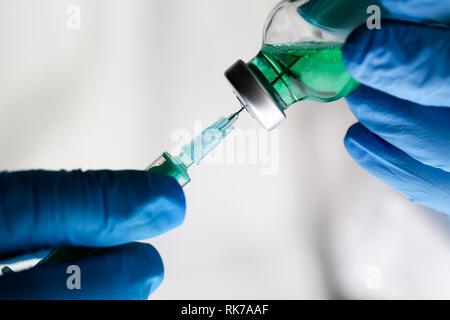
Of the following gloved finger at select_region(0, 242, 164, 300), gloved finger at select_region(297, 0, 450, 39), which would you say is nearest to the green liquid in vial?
gloved finger at select_region(297, 0, 450, 39)

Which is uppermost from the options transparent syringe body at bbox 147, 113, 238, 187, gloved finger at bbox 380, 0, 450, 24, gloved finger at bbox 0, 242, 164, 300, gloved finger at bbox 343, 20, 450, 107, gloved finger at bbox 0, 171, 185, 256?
gloved finger at bbox 380, 0, 450, 24

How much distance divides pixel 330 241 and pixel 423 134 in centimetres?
50

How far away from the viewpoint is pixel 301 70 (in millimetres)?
942

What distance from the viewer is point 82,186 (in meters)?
0.86

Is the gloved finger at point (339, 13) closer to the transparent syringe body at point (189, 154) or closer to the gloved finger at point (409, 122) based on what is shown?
the gloved finger at point (409, 122)

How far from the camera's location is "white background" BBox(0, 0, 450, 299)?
1.33m

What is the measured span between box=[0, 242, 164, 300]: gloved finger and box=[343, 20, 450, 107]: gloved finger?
659mm

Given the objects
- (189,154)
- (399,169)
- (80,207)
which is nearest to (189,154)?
(189,154)

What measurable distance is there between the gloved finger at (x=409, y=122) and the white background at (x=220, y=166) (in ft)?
0.98

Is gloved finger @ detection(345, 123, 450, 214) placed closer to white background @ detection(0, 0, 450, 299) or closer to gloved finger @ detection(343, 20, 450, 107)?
white background @ detection(0, 0, 450, 299)

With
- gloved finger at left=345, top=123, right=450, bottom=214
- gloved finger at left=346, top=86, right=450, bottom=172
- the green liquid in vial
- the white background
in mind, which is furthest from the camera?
the white background

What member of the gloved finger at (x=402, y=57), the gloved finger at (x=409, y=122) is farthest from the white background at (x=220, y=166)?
the gloved finger at (x=402, y=57)

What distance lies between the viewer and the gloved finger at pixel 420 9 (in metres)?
0.83
